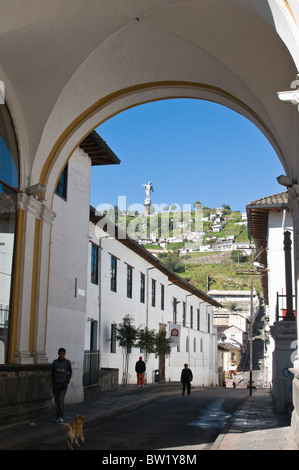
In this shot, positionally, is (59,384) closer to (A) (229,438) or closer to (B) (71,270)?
(A) (229,438)

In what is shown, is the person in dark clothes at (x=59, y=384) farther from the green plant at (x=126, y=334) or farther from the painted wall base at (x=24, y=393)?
the green plant at (x=126, y=334)

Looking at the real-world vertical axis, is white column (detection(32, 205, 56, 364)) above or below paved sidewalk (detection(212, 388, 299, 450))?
above

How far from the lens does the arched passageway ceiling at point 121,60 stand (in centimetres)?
841

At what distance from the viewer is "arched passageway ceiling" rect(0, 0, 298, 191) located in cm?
841

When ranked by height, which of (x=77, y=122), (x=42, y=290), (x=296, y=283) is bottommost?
(x=296, y=283)

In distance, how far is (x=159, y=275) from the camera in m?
29.4

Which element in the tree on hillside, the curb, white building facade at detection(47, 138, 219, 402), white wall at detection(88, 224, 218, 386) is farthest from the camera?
the tree on hillside

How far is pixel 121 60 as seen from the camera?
9.86 metres

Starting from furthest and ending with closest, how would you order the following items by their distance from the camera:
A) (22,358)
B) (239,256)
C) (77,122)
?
(239,256) → (77,122) → (22,358)

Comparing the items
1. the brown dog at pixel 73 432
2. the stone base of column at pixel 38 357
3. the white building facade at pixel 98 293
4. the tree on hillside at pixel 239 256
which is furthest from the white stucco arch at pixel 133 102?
the tree on hillside at pixel 239 256

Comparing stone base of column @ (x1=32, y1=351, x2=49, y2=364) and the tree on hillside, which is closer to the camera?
stone base of column @ (x1=32, y1=351, x2=49, y2=364)

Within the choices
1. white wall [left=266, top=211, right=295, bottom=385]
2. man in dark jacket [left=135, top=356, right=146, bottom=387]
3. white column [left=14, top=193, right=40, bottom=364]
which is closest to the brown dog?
white column [left=14, top=193, right=40, bottom=364]

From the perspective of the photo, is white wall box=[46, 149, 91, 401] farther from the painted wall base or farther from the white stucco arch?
the painted wall base

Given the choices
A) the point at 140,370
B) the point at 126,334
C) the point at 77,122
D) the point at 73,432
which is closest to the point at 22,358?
the point at 73,432
